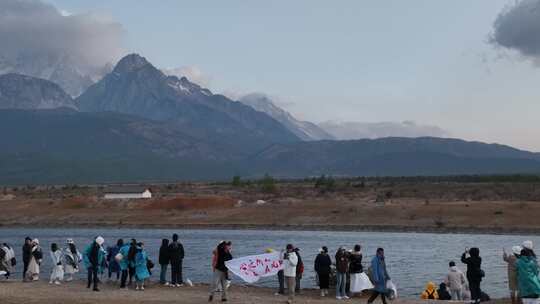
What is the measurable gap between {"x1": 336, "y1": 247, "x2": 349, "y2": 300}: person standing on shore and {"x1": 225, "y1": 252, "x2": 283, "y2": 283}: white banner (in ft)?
7.74

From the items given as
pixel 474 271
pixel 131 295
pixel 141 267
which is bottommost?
pixel 131 295

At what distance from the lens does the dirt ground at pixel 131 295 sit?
30.4 m

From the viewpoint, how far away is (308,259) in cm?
5478

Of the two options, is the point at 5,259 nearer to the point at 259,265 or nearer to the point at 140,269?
the point at 140,269

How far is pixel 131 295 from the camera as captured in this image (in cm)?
3256

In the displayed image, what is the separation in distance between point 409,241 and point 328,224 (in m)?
20.5

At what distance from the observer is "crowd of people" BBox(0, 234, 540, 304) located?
2791cm

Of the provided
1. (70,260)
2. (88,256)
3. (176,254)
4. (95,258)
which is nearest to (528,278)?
(176,254)

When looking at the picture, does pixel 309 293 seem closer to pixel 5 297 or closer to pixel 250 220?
pixel 5 297

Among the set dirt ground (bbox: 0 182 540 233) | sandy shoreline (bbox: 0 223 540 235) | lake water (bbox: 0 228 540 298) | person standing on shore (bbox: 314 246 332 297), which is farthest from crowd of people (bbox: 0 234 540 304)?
dirt ground (bbox: 0 182 540 233)

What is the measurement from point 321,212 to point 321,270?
6376cm

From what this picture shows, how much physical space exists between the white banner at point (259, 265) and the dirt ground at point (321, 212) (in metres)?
51.7

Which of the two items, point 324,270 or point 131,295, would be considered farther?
point 324,270

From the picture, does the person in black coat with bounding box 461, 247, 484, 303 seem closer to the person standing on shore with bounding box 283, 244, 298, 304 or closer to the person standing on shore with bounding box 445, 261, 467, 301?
the person standing on shore with bounding box 445, 261, 467, 301
